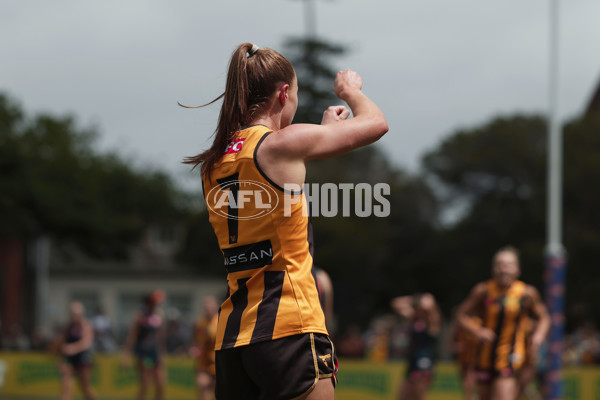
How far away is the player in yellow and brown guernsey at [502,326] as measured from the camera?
8.98 m

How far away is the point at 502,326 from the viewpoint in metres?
9.20

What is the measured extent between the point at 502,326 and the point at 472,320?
1.08 feet

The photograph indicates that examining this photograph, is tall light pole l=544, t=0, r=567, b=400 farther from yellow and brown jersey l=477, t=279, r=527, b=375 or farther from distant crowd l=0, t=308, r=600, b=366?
yellow and brown jersey l=477, t=279, r=527, b=375

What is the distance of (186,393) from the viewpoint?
22.0m

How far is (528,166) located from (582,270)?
21.1 feet

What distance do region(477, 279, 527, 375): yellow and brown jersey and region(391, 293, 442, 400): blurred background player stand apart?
14.1ft

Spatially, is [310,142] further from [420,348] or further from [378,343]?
[378,343]

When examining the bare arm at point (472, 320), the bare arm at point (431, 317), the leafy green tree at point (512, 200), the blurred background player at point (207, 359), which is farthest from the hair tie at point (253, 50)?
the leafy green tree at point (512, 200)

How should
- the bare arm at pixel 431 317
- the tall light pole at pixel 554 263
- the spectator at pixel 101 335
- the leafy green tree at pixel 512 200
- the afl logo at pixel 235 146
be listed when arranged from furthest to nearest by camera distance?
the leafy green tree at pixel 512 200 → the spectator at pixel 101 335 → the tall light pole at pixel 554 263 → the bare arm at pixel 431 317 → the afl logo at pixel 235 146

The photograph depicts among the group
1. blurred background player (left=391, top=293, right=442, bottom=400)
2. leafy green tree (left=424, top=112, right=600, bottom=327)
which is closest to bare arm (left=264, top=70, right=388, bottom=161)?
blurred background player (left=391, top=293, right=442, bottom=400)

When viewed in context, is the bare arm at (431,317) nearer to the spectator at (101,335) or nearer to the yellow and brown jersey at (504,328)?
the yellow and brown jersey at (504,328)

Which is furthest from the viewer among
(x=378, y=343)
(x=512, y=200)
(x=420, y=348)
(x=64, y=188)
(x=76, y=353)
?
(x=512, y=200)

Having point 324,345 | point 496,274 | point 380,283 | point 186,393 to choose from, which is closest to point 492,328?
point 496,274

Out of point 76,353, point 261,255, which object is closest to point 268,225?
point 261,255
